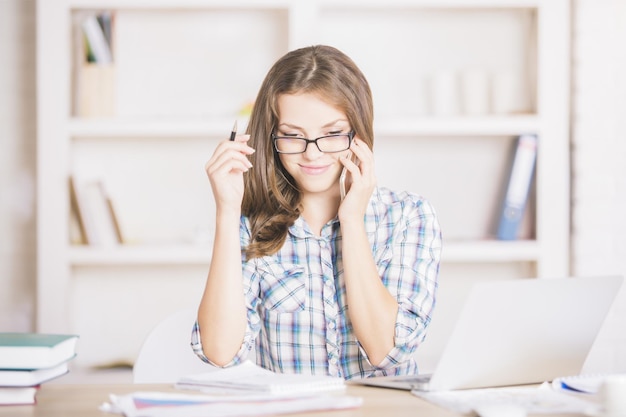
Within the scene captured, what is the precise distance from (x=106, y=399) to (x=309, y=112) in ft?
2.40

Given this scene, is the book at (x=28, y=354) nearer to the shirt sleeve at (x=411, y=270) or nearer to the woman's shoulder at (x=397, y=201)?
the shirt sleeve at (x=411, y=270)

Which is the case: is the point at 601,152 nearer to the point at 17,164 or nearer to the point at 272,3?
the point at 272,3

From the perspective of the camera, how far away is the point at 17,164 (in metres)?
3.17

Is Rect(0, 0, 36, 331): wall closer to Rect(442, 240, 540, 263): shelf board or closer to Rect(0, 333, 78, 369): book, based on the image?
Rect(442, 240, 540, 263): shelf board

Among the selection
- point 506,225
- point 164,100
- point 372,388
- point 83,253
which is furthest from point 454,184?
point 372,388

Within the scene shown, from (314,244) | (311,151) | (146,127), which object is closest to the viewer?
(311,151)

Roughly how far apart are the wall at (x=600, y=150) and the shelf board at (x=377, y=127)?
19 centimetres

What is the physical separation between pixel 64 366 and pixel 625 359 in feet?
7.24

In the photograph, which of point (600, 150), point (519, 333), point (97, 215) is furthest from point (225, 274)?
point (600, 150)

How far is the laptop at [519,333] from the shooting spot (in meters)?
1.28

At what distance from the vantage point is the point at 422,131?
3.03 metres

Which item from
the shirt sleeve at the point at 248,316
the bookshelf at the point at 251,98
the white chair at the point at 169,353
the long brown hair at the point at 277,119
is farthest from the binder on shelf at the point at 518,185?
the white chair at the point at 169,353

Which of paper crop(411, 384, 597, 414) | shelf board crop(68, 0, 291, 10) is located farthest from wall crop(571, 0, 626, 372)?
paper crop(411, 384, 597, 414)

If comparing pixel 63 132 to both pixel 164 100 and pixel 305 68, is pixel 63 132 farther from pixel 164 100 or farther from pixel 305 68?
pixel 305 68
